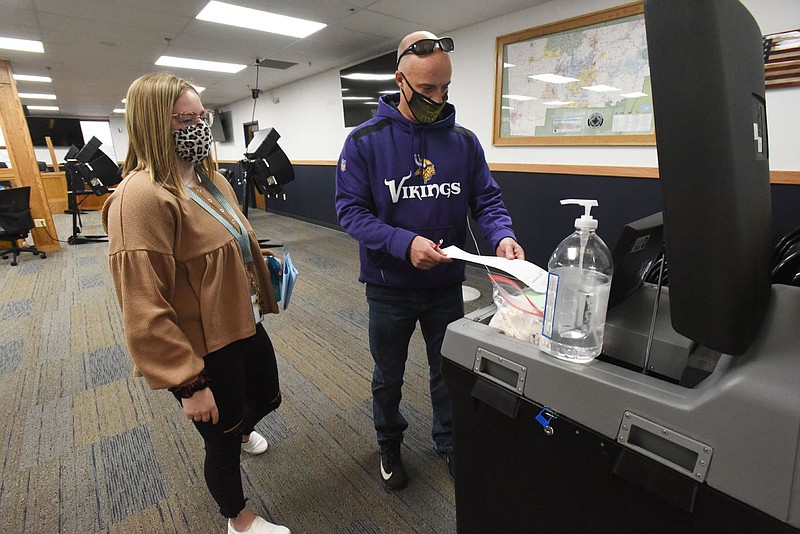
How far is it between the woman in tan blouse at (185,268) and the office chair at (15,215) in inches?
190

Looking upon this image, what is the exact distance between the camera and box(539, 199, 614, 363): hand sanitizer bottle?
64 cm

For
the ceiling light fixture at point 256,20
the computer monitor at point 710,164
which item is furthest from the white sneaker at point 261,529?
the ceiling light fixture at point 256,20

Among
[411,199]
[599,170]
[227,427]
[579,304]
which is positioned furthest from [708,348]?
[599,170]

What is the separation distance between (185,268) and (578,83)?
3.07 metres

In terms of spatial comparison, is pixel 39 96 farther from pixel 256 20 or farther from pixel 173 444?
pixel 173 444

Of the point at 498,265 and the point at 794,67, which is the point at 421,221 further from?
the point at 794,67

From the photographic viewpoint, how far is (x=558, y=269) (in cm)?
69

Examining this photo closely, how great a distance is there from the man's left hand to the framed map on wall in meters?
2.03

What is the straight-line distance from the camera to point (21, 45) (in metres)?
4.04

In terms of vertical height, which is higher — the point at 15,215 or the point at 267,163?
the point at 267,163

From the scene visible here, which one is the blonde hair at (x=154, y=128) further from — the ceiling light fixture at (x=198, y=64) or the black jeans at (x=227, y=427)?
the ceiling light fixture at (x=198, y=64)

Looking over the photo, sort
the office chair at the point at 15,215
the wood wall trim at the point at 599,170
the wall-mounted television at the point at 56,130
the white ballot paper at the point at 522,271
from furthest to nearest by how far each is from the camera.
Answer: the wall-mounted television at the point at 56,130, the office chair at the point at 15,215, the wood wall trim at the point at 599,170, the white ballot paper at the point at 522,271

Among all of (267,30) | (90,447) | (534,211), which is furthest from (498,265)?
(267,30)

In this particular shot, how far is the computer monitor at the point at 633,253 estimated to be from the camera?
0.65 meters
